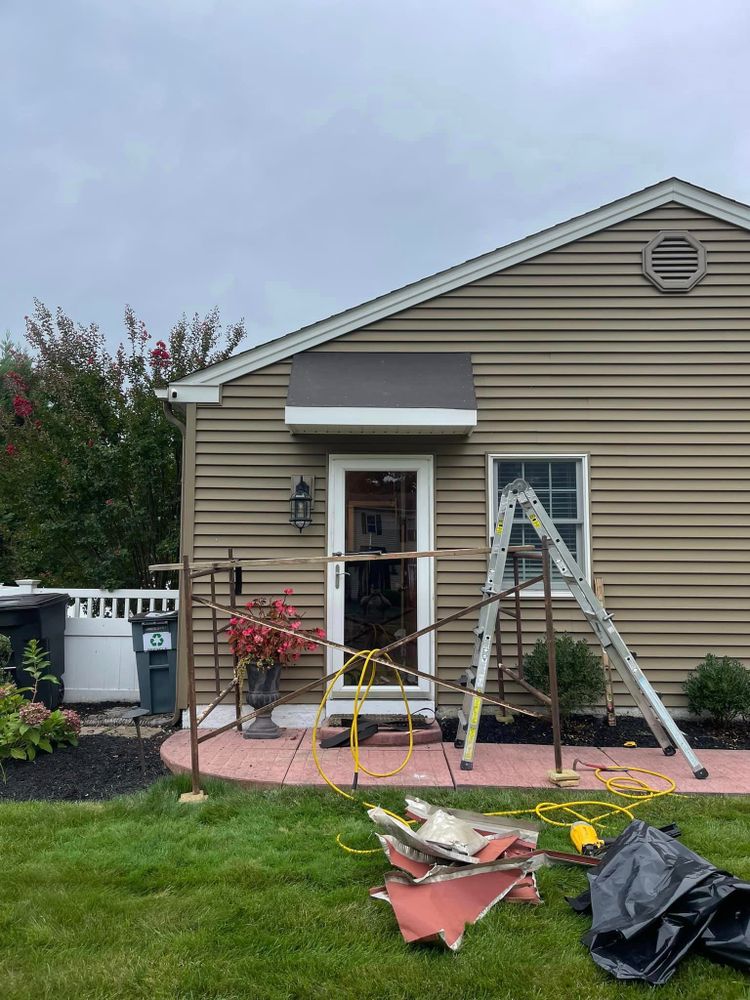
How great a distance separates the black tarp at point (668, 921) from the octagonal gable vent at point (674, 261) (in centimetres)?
507

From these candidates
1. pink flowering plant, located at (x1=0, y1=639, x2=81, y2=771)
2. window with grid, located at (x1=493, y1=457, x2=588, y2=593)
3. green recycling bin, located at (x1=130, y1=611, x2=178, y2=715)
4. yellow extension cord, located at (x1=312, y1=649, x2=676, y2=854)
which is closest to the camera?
yellow extension cord, located at (x1=312, y1=649, x2=676, y2=854)

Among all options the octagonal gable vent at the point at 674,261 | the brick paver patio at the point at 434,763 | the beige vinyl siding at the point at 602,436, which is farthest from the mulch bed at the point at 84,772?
the octagonal gable vent at the point at 674,261

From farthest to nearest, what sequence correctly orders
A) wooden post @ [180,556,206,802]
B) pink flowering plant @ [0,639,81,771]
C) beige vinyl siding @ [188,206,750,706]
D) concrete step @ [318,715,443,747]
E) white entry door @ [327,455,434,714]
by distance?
1. beige vinyl siding @ [188,206,750,706]
2. white entry door @ [327,455,434,714]
3. concrete step @ [318,715,443,747]
4. pink flowering plant @ [0,639,81,771]
5. wooden post @ [180,556,206,802]

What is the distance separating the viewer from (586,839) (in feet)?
10.4

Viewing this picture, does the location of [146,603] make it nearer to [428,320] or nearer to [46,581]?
[46,581]

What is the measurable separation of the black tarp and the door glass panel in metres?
3.29

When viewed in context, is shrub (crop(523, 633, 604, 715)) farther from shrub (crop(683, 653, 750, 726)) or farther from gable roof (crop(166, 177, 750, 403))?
gable roof (crop(166, 177, 750, 403))

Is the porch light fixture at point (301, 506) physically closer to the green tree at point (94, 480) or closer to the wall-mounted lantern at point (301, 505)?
the wall-mounted lantern at point (301, 505)

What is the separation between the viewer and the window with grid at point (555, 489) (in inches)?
231

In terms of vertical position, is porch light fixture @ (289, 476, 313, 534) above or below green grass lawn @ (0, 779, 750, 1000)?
above

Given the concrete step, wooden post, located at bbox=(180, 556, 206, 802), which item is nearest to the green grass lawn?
wooden post, located at bbox=(180, 556, 206, 802)

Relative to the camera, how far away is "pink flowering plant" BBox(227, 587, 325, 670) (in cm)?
510

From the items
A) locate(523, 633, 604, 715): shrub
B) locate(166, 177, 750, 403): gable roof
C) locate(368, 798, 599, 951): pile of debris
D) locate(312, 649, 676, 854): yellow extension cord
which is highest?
locate(166, 177, 750, 403): gable roof

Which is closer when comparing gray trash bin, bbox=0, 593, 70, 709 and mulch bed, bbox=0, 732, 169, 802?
mulch bed, bbox=0, 732, 169, 802
